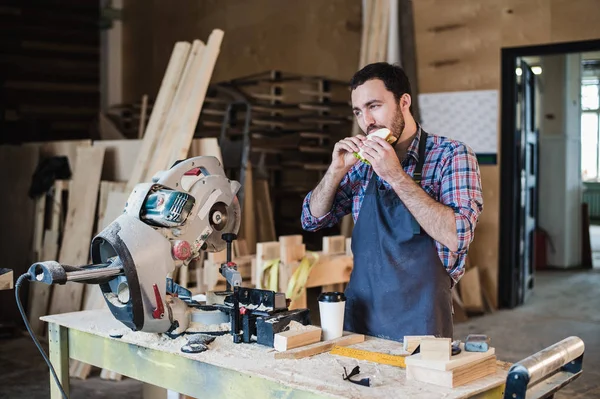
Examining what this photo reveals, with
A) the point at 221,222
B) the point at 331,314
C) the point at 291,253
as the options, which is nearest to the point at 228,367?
the point at 331,314

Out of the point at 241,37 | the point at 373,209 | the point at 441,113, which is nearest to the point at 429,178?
the point at 373,209

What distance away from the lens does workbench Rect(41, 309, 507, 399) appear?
5.67 ft

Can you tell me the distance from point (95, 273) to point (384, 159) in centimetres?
Answer: 91

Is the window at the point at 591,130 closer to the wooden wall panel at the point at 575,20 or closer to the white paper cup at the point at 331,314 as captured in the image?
the wooden wall panel at the point at 575,20

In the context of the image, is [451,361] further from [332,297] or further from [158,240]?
[158,240]

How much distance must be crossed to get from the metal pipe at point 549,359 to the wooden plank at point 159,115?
339 cm

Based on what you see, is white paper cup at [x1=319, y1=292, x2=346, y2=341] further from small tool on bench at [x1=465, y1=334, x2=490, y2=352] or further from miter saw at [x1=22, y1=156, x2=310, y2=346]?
small tool on bench at [x1=465, y1=334, x2=490, y2=352]

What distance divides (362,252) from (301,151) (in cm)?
443

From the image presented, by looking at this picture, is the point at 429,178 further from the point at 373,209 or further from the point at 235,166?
the point at 235,166

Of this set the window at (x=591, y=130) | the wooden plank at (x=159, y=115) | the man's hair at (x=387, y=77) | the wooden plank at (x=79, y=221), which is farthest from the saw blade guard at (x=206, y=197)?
the window at (x=591, y=130)

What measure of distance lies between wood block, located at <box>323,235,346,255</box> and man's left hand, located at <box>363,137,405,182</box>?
1.84 m

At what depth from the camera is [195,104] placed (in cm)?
469

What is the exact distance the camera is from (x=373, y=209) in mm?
2438

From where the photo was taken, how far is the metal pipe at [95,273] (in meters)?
2.09
